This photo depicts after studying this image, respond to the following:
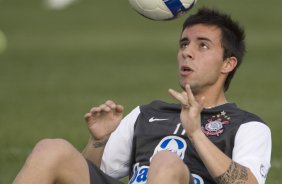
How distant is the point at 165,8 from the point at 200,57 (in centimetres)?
135

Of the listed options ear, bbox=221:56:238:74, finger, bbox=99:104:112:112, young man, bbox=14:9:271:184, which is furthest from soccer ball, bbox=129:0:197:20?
finger, bbox=99:104:112:112

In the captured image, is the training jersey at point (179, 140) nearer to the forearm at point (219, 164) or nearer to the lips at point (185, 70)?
the forearm at point (219, 164)

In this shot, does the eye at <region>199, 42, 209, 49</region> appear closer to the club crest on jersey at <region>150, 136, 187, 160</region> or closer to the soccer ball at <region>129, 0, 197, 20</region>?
the club crest on jersey at <region>150, 136, 187, 160</region>

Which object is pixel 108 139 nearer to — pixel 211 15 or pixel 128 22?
pixel 211 15

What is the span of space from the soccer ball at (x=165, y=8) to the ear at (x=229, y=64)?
1.13 m

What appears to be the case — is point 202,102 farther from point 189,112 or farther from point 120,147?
point 120,147

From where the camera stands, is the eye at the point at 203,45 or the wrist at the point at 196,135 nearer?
the wrist at the point at 196,135

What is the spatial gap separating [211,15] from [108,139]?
1.23m

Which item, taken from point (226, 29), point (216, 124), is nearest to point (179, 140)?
point (216, 124)

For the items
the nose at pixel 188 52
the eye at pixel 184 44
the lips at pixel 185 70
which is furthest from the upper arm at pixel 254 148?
the eye at pixel 184 44

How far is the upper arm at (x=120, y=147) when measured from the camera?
7.63m

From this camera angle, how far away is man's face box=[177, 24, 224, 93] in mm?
7438

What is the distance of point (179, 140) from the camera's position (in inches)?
287

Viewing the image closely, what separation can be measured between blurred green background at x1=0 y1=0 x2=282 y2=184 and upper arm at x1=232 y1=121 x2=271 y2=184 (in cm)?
270
